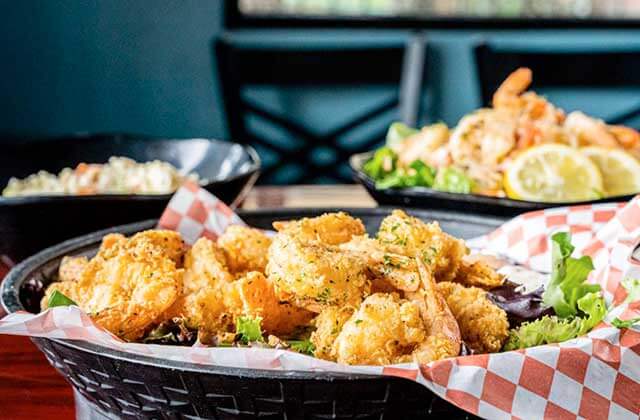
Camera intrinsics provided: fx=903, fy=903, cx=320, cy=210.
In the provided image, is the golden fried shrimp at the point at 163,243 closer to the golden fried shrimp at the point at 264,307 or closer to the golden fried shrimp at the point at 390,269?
the golden fried shrimp at the point at 264,307

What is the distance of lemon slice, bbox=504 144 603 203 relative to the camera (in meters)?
1.88

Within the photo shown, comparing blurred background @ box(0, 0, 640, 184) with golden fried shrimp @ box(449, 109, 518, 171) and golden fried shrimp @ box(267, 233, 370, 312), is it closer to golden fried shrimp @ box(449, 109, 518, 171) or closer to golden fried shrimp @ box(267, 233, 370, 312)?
golden fried shrimp @ box(449, 109, 518, 171)

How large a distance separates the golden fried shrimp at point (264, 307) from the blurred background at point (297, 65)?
294 centimetres

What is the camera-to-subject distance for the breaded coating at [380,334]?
896 mm

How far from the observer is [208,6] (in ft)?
14.3

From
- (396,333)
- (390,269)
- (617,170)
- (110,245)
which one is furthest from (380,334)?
(617,170)

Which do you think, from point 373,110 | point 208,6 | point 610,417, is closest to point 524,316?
point 610,417

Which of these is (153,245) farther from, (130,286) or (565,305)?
(565,305)

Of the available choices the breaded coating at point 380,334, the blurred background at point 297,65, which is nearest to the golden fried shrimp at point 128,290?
the breaded coating at point 380,334

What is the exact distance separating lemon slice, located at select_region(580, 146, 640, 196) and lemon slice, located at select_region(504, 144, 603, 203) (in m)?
0.05

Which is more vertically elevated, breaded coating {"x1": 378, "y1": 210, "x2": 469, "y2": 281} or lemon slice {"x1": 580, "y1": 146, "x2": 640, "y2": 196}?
breaded coating {"x1": 378, "y1": 210, "x2": 469, "y2": 281}

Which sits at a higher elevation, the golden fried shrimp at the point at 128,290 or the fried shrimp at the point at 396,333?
the fried shrimp at the point at 396,333

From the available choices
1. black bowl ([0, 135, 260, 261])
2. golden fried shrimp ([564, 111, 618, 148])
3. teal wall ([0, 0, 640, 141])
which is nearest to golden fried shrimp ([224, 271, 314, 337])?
black bowl ([0, 135, 260, 261])

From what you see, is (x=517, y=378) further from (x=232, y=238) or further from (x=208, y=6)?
(x=208, y=6)
